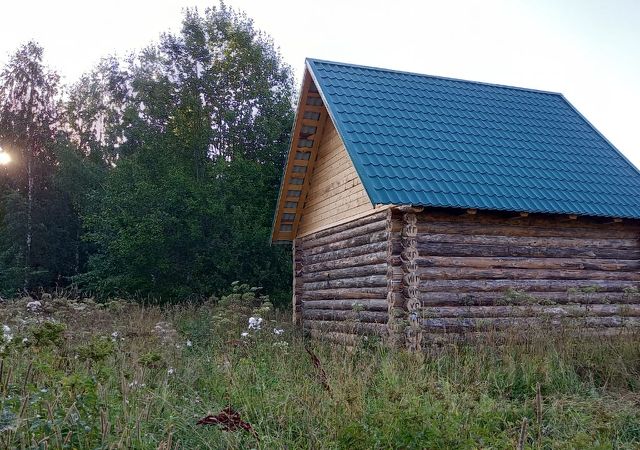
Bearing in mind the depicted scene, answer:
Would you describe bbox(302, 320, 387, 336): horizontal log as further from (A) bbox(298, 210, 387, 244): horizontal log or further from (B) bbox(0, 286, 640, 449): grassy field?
(A) bbox(298, 210, 387, 244): horizontal log

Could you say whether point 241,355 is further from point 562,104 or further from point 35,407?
point 562,104

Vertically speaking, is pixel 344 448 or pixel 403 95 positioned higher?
pixel 403 95

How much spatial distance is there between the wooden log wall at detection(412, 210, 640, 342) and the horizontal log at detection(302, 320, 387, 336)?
0.94 meters

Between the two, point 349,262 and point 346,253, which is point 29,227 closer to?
point 346,253

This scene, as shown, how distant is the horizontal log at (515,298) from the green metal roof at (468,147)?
1553mm

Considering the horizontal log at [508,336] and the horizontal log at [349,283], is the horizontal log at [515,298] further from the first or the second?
the horizontal log at [349,283]

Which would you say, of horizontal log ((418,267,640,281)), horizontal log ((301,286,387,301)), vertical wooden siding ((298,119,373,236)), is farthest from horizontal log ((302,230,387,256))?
horizontal log ((418,267,640,281))

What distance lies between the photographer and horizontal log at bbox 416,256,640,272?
10.3 meters

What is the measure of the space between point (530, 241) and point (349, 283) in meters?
3.57

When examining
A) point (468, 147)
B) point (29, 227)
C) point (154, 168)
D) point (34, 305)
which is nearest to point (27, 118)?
point (29, 227)

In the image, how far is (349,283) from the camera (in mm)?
11758

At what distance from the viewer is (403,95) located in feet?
43.0

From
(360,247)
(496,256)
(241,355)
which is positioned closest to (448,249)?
(496,256)

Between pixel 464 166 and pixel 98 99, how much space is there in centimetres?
Result: 2730
